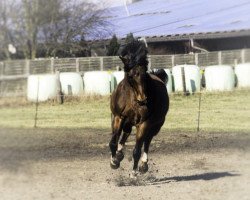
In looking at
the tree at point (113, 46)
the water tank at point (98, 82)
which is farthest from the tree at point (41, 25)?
the water tank at point (98, 82)

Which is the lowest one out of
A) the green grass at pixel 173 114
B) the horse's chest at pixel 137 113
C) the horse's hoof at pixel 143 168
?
the green grass at pixel 173 114

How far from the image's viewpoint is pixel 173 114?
1995 cm

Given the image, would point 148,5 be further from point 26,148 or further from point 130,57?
point 130,57

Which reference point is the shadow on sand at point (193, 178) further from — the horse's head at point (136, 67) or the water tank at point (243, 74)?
the water tank at point (243, 74)

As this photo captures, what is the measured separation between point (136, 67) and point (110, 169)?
2495mm

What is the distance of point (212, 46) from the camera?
32.0 m

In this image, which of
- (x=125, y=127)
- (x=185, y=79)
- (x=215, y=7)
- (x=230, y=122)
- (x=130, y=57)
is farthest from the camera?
(x=215, y=7)

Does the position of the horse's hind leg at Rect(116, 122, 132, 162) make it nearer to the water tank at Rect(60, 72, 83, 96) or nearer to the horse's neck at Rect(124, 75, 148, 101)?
the horse's neck at Rect(124, 75, 148, 101)

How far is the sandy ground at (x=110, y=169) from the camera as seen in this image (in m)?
7.90

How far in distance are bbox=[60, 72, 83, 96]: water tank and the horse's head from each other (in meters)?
14.0

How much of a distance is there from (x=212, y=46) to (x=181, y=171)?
22.6 meters

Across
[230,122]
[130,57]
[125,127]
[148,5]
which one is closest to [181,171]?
[125,127]

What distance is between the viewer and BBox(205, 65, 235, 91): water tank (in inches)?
1006

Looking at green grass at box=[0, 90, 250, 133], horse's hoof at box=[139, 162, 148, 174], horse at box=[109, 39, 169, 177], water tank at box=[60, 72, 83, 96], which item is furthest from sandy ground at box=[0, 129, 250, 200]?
water tank at box=[60, 72, 83, 96]
